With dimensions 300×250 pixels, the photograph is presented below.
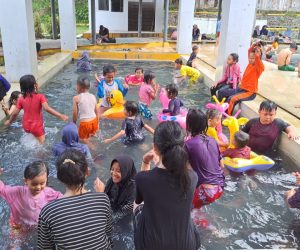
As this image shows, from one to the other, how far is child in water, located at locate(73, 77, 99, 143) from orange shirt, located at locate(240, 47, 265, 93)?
12.5 feet

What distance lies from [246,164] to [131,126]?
6.55 ft

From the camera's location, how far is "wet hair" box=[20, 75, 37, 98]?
4957 mm

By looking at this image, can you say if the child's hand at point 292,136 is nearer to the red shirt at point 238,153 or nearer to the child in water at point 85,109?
the red shirt at point 238,153

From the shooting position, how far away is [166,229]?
88.3 inches

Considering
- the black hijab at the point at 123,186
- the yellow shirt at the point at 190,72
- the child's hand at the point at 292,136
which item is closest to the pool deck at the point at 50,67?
the yellow shirt at the point at 190,72

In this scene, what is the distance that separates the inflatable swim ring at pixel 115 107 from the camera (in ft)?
22.5

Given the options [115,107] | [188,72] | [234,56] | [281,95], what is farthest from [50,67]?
[281,95]

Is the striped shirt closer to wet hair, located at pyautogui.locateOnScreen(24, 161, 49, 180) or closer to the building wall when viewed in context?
wet hair, located at pyautogui.locateOnScreen(24, 161, 49, 180)

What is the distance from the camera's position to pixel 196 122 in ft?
10.4

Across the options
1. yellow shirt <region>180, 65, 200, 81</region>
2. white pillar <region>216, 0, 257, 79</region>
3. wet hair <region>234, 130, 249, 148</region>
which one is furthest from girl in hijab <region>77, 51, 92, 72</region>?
wet hair <region>234, 130, 249, 148</region>

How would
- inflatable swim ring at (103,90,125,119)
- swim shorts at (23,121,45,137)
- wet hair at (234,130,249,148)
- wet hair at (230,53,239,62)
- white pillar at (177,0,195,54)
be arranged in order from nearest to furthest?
wet hair at (234,130,249,148) → swim shorts at (23,121,45,137) → inflatable swim ring at (103,90,125,119) → wet hair at (230,53,239,62) → white pillar at (177,0,195,54)

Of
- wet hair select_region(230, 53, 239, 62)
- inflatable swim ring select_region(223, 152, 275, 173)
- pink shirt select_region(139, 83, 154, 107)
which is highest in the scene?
wet hair select_region(230, 53, 239, 62)

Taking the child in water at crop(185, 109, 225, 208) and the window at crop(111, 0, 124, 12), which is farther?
the window at crop(111, 0, 124, 12)

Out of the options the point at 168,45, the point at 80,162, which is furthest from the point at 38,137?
the point at 168,45
